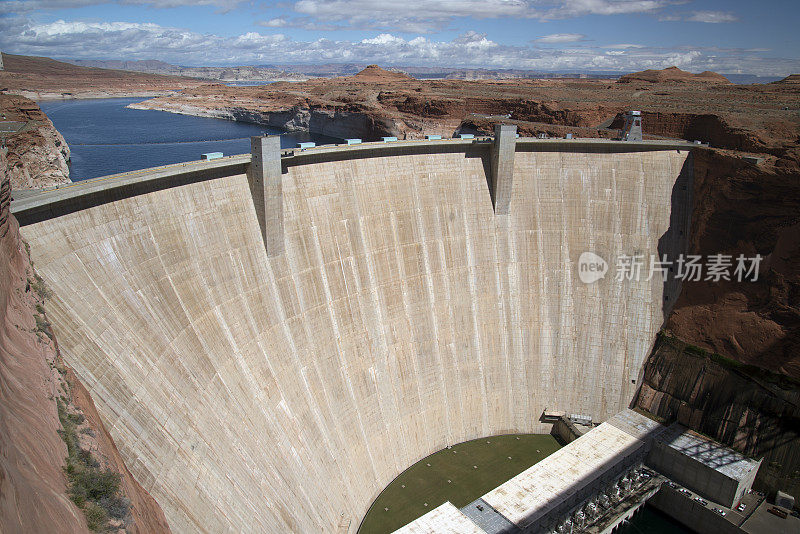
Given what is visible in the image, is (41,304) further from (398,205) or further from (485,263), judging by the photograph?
(485,263)

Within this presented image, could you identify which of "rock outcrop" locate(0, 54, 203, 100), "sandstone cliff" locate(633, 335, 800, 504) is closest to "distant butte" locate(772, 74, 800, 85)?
"sandstone cliff" locate(633, 335, 800, 504)

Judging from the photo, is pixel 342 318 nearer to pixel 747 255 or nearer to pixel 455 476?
pixel 455 476

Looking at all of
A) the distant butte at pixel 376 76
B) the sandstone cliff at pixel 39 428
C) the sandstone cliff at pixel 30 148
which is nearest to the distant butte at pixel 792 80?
the sandstone cliff at pixel 39 428

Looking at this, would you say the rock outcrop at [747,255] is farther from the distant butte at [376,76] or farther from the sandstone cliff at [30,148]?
the distant butte at [376,76]

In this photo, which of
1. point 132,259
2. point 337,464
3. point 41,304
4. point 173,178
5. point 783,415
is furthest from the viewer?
point 783,415

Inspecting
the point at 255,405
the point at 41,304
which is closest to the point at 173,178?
the point at 41,304

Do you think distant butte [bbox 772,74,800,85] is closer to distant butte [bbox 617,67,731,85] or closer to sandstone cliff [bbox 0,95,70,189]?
distant butte [bbox 617,67,731,85]
